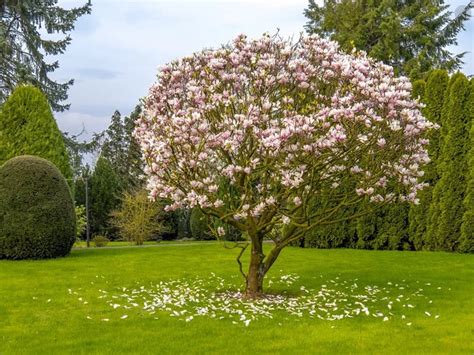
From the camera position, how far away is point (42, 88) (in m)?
29.9

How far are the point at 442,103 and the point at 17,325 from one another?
13186 mm

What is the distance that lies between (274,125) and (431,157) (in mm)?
9731

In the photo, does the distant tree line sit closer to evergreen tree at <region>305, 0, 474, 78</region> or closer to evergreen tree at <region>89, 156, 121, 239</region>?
evergreen tree at <region>305, 0, 474, 78</region>

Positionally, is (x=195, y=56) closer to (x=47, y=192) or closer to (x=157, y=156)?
(x=157, y=156)

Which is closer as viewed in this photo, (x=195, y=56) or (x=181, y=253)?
(x=195, y=56)

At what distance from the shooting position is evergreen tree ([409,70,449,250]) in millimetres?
15688

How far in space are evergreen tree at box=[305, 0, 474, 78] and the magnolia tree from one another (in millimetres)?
20408

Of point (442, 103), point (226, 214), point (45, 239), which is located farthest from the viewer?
point (442, 103)

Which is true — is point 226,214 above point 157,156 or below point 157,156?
below

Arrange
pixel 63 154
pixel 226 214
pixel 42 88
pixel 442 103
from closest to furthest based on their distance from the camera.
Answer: pixel 226 214 → pixel 442 103 → pixel 63 154 → pixel 42 88

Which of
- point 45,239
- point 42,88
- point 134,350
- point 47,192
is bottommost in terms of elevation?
point 134,350

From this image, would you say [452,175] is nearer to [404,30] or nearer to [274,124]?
[274,124]

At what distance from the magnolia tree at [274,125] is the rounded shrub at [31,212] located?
6.78m

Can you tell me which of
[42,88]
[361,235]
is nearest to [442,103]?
[361,235]
